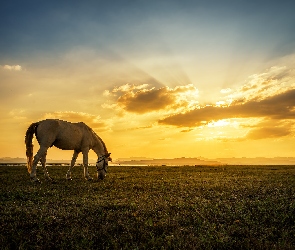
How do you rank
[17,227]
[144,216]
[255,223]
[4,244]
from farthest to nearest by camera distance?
[144,216] < [255,223] < [17,227] < [4,244]

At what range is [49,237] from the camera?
21.5 ft

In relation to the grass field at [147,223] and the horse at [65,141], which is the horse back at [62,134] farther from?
the grass field at [147,223]

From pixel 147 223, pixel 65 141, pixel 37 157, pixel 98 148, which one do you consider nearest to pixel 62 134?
pixel 65 141

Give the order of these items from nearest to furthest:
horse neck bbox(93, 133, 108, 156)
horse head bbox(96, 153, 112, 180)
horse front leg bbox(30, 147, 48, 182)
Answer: horse front leg bbox(30, 147, 48, 182) → horse head bbox(96, 153, 112, 180) → horse neck bbox(93, 133, 108, 156)

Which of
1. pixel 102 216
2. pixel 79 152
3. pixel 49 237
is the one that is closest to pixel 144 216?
pixel 102 216

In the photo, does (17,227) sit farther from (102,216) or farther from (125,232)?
(125,232)

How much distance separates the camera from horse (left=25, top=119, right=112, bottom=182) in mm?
19781

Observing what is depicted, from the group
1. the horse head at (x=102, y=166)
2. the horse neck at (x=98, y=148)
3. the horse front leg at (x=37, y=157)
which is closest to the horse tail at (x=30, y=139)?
the horse front leg at (x=37, y=157)

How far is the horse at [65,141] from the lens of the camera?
19.8 m

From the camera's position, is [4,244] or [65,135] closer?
[4,244]

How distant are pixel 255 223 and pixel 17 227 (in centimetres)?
659

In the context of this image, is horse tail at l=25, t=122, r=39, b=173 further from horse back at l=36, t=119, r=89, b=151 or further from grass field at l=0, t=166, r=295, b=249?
grass field at l=0, t=166, r=295, b=249

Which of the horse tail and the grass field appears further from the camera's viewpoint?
the horse tail

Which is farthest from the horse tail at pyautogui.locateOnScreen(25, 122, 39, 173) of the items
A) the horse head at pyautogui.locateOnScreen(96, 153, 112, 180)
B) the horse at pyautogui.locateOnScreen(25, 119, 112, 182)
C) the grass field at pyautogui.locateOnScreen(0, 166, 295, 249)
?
the grass field at pyautogui.locateOnScreen(0, 166, 295, 249)
